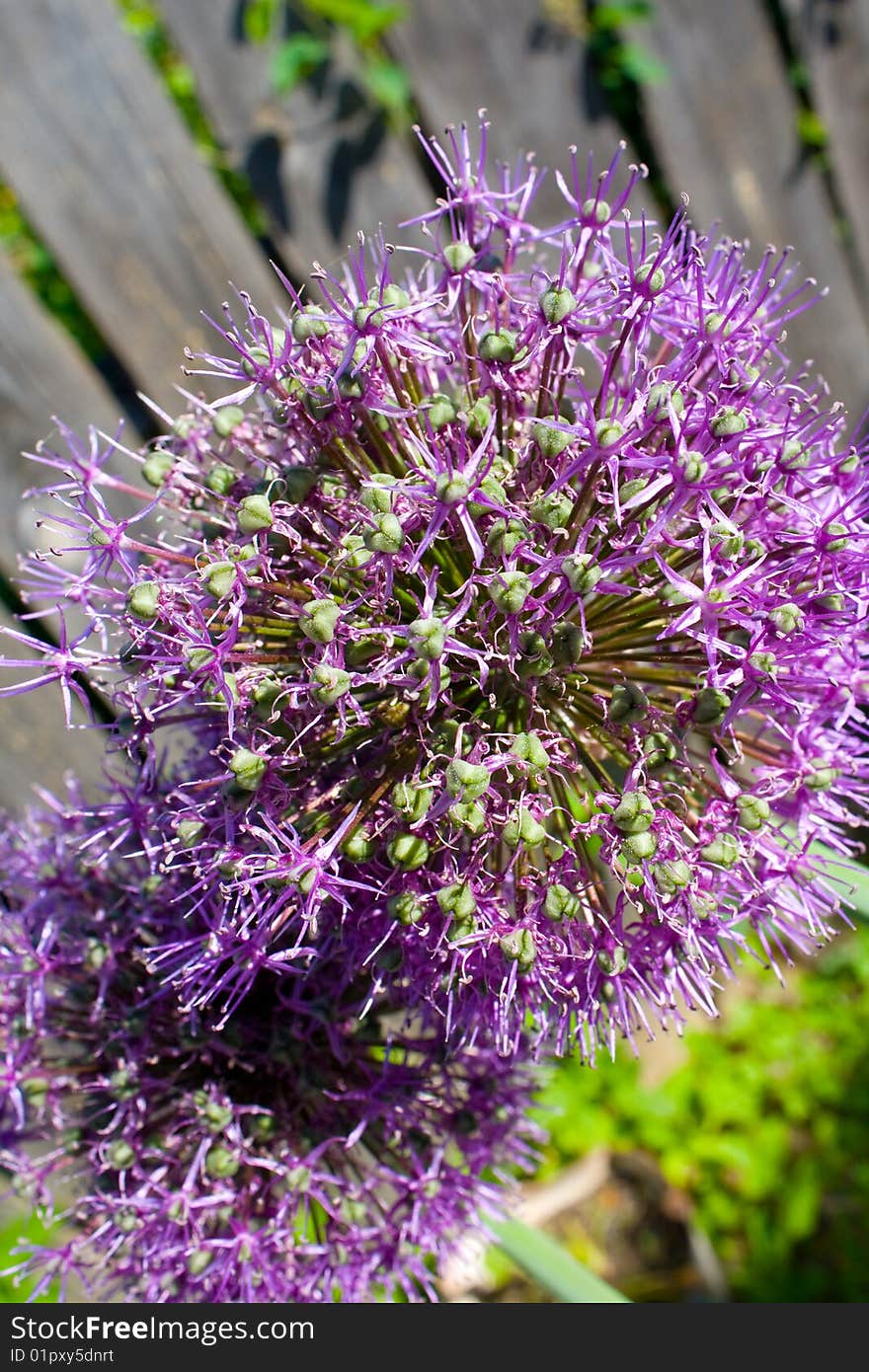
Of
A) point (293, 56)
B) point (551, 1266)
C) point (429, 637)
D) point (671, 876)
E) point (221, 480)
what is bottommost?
point (551, 1266)

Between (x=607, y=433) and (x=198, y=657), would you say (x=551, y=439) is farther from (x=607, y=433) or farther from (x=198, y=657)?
(x=198, y=657)

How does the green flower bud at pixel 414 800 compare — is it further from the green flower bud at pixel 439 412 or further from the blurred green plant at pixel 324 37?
the blurred green plant at pixel 324 37

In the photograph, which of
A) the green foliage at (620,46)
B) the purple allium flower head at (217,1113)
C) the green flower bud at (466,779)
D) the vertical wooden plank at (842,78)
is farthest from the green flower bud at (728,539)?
the vertical wooden plank at (842,78)

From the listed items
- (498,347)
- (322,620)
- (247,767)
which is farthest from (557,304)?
(247,767)

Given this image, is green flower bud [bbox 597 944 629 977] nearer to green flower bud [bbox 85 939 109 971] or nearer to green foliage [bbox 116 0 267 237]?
green flower bud [bbox 85 939 109 971]

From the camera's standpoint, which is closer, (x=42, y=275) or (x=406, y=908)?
(x=406, y=908)

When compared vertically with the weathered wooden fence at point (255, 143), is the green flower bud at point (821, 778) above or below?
below

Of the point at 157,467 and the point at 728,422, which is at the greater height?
the point at 157,467

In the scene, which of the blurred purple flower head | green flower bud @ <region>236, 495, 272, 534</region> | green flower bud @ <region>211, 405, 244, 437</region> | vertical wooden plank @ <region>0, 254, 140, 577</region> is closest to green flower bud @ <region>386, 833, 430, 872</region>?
the blurred purple flower head
